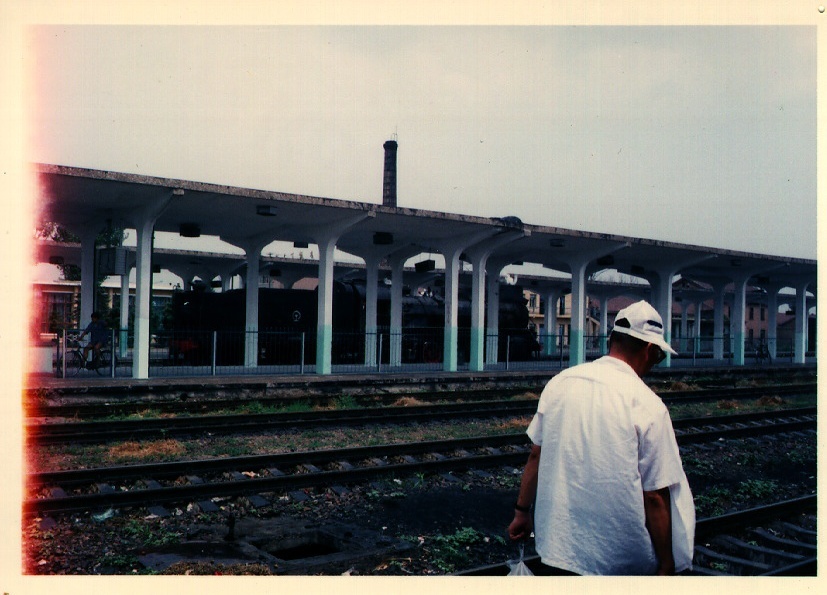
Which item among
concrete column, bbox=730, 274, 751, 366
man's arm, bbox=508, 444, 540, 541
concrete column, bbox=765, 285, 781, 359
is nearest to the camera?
man's arm, bbox=508, 444, 540, 541

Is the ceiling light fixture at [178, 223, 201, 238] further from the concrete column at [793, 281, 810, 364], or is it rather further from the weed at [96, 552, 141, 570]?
the concrete column at [793, 281, 810, 364]

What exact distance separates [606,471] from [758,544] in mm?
4415

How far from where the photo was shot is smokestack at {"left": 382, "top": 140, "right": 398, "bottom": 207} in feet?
128

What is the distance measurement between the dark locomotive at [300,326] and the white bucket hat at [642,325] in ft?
57.2

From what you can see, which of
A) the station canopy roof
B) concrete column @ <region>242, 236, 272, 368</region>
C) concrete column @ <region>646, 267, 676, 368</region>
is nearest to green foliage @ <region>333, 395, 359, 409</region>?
the station canopy roof

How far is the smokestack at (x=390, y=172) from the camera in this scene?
39125mm

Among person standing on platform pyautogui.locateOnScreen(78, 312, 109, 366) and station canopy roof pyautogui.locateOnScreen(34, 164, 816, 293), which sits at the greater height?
station canopy roof pyautogui.locateOnScreen(34, 164, 816, 293)

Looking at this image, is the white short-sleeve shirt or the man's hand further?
the man's hand

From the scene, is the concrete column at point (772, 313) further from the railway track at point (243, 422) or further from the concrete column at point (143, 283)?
the concrete column at point (143, 283)

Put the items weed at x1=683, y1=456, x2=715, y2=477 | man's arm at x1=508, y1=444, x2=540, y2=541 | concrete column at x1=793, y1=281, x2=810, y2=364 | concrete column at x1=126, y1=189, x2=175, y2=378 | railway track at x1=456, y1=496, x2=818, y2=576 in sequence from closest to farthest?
1. man's arm at x1=508, y1=444, x2=540, y2=541
2. railway track at x1=456, y1=496, x2=818, y2=576
3. weed at x1=683, y1=456, x2=715, y2=477
4. concrete column at x1=126, y1=189, x2=175, y2=378
5. concrete column at x1=793, y1=281, x2=810, y2=364

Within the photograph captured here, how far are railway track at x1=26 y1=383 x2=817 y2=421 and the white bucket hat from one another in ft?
38.2

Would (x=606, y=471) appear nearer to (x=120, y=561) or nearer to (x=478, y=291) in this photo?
(x=120, y=561)

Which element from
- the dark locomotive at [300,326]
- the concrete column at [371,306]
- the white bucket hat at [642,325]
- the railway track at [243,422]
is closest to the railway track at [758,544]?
the white bucket hat at [642,325]

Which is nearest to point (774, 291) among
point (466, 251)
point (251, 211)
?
point (466, 251)
